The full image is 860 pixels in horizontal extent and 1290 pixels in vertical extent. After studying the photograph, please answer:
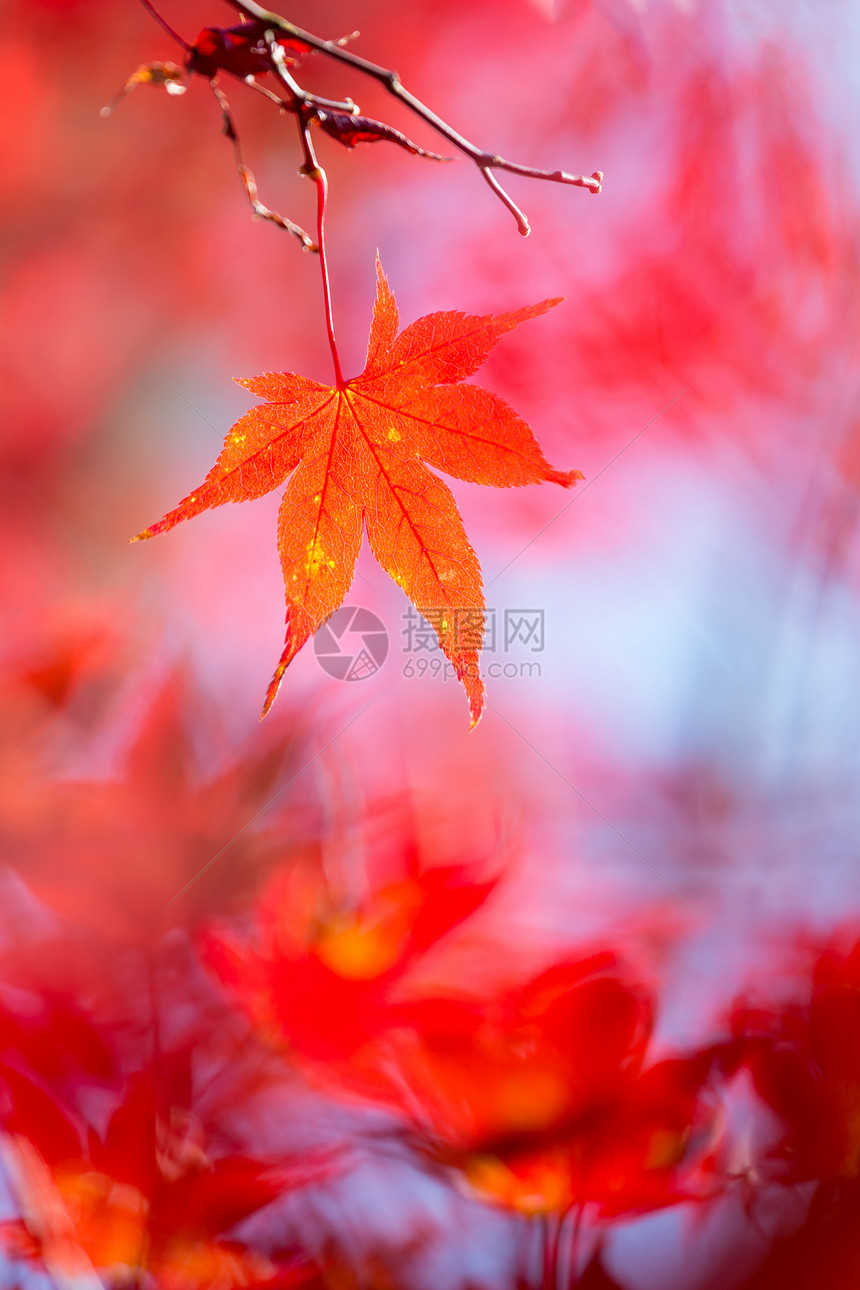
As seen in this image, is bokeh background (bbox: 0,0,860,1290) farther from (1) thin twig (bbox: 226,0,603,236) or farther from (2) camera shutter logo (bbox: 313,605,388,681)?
(1) thin twig (bbox: 226,0,603,236)

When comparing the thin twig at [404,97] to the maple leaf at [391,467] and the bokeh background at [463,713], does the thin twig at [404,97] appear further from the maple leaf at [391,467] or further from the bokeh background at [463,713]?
the bokeh background at [463,713]

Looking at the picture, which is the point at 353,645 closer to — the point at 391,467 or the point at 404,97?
the point at 391,467

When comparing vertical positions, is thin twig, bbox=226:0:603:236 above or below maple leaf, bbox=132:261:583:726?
above

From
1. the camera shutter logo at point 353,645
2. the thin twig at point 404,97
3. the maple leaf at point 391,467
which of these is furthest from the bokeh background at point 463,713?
the thin twig at point 404,97

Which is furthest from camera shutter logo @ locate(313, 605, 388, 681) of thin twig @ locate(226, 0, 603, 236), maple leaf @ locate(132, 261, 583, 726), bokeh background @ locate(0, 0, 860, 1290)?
thin twig @ locate(226, 0, 603, 236)

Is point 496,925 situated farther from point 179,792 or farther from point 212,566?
point 212,566

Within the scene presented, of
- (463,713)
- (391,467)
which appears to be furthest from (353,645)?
(391,467)

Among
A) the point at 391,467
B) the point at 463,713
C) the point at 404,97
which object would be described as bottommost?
the point at 463,713
